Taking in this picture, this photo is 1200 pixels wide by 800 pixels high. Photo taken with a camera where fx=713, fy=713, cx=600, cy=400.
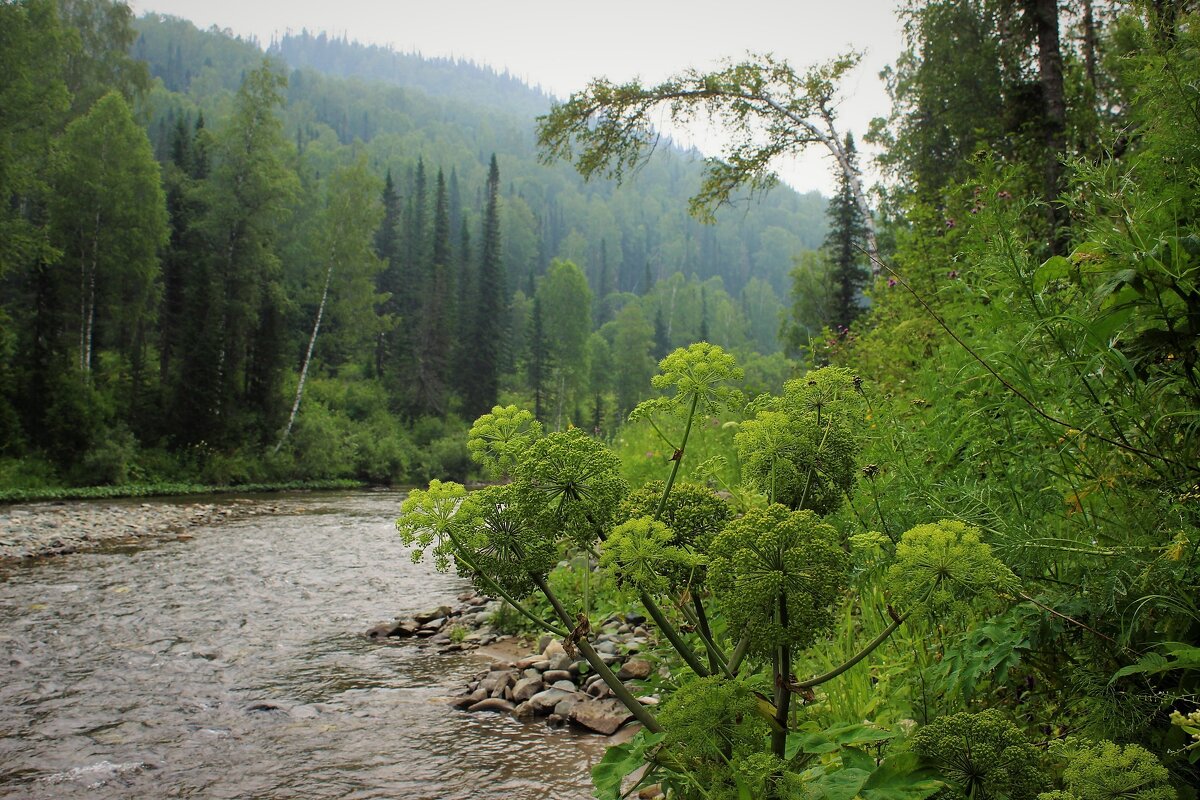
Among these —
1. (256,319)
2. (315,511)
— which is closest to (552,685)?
(315,511)

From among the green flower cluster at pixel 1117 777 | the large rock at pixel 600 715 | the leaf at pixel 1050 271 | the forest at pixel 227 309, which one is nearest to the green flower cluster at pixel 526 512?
the green flower cluster at pixel 1117 777

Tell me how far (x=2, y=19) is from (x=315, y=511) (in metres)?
18.3

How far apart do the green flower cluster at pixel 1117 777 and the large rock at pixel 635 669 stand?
3.73 metres

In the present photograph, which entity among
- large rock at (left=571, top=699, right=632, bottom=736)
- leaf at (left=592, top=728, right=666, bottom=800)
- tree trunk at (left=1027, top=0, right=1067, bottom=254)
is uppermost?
tree trunk at (left=1027, top=0, right=1067, bottom=254)

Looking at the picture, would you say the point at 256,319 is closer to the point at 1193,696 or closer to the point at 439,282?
the point at 439,282

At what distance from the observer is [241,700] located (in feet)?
17.7

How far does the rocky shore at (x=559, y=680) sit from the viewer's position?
4.66 meters

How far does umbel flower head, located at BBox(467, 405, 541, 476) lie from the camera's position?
6.16ft

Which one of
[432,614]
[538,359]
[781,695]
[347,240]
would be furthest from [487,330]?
[781,695]

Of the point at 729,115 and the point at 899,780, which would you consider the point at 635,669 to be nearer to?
the point at 899,780

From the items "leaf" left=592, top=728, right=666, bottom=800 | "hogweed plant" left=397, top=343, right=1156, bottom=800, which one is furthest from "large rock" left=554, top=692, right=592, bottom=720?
"leaf" left=592, top=728, right=666, bottom=800

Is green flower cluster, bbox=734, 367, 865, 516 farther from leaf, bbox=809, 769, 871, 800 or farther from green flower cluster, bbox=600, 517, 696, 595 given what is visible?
leaf, bbox=809, 769, 871, 800

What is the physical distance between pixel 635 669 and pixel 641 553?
3738 mm

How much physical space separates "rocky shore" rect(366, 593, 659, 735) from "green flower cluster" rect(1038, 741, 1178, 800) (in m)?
2.62
